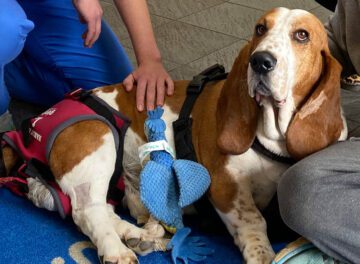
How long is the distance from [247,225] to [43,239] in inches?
22.0

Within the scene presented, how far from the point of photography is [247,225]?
4.88ft

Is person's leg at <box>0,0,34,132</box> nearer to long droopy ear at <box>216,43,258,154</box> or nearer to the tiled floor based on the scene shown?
long droopy ear at <box>216,43,258,154</box>

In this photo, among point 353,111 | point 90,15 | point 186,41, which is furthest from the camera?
point 186,41

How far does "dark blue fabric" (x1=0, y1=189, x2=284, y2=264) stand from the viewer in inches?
61.1

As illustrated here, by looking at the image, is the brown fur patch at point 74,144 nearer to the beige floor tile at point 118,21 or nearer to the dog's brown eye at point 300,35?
the dog's brown eye at point 300,35

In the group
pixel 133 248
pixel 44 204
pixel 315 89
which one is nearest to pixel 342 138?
pixel 315 89

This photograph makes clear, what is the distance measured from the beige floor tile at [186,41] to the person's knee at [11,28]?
1091 millimetres

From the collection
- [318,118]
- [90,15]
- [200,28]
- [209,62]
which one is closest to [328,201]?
[318,118]

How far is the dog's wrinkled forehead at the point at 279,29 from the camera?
1.36 m

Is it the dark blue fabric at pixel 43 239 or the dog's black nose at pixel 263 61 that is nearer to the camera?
the dog's black nose at pixel 263 61

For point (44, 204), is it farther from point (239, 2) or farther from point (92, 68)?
point (239, 2)

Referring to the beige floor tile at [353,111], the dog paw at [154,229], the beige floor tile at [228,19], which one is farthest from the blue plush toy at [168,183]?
the beige floor tile at [228,19]

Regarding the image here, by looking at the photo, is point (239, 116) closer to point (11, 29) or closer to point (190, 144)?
point (190, 144)

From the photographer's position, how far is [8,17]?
1718 mm
